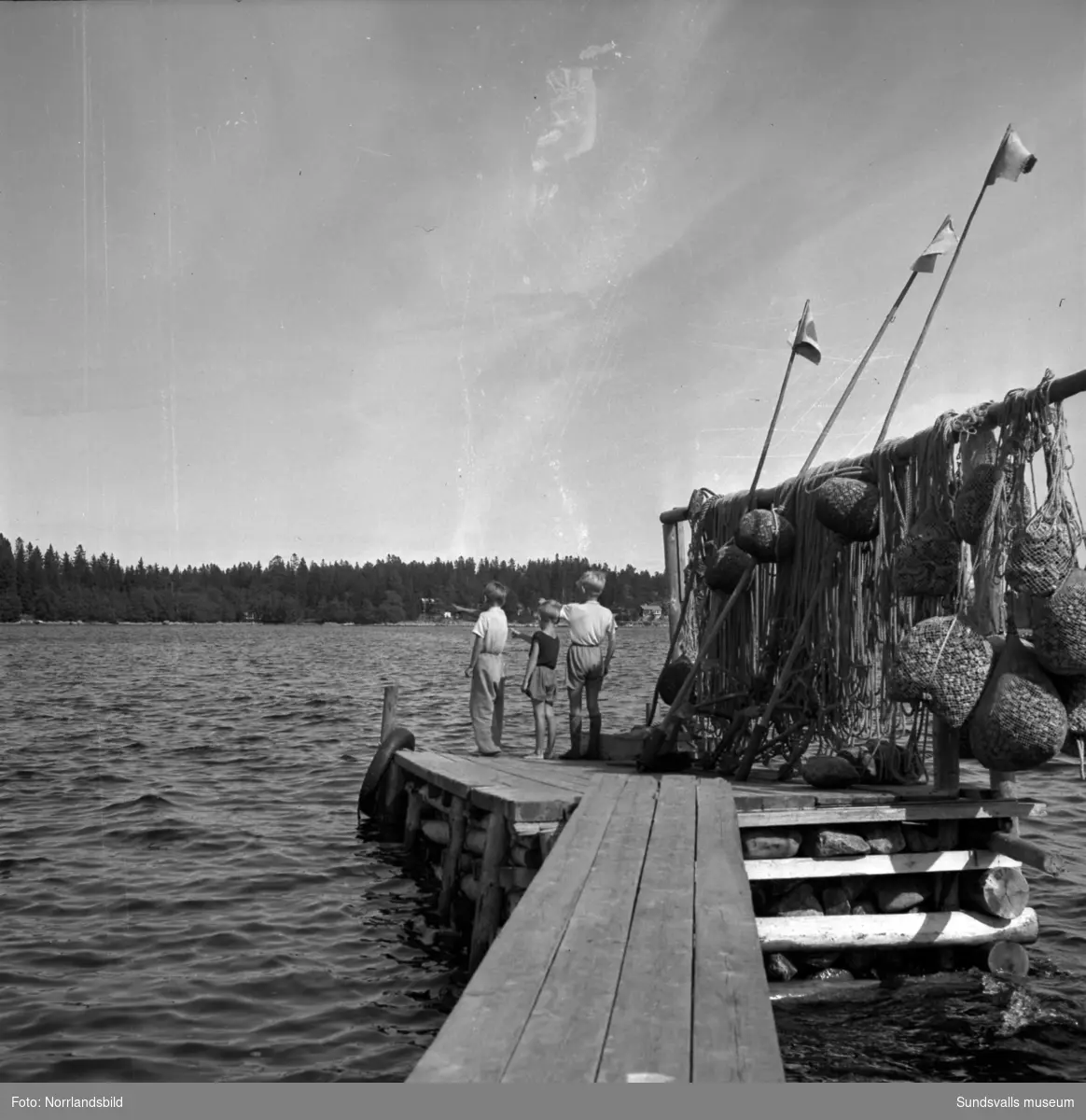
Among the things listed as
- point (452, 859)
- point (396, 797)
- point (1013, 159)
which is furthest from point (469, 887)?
point (1013, 159)

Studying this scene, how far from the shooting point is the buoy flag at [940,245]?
8281 millimetres

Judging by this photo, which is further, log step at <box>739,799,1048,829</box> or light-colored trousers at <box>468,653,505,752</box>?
light-colored trousers at <box>468,653,505,752</box>

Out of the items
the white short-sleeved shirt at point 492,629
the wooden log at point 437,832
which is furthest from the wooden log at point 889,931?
the white short-sleeved shirt at point 492,629

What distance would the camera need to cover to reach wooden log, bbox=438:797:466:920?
29.3 ft

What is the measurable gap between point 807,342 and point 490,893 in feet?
17.1

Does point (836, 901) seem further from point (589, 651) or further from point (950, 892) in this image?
point (589, 651)

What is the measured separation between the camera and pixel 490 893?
7496 millimetres

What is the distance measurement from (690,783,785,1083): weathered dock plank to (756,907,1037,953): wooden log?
3.90 feet

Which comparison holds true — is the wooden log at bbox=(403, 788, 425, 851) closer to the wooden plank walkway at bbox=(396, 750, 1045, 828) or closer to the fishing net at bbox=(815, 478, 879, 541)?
the wooden plank walkway at bbox=(396, 750, 1045, 828)

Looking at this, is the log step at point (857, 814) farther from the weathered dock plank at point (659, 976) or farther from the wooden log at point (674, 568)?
the wooden log at point (674, 568)

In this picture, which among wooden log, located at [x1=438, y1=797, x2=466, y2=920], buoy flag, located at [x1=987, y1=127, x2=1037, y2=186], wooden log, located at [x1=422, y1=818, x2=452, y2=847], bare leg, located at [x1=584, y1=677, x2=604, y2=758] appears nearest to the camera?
buoy flag, located at [x1=987, y1=127, x2=1037, y2=186]

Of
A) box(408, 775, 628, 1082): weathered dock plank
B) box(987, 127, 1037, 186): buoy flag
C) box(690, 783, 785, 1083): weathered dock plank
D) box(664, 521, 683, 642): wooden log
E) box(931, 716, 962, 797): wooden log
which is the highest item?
box(987, 127, 1037, 186): buoy flag

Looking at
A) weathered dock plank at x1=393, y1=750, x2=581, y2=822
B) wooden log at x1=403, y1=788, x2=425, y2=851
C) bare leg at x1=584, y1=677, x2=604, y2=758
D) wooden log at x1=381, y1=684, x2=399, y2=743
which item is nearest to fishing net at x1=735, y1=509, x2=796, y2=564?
bare leg at x1=584, y1=677, x2=604, y2=758

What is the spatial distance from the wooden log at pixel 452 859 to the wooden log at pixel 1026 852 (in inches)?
155
